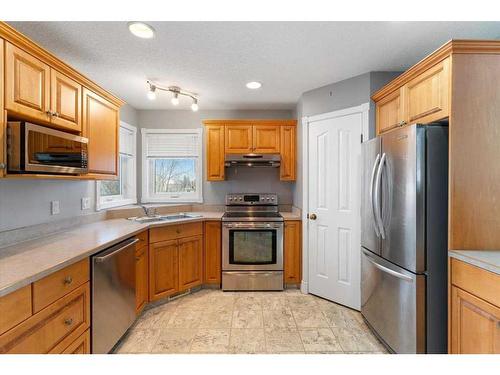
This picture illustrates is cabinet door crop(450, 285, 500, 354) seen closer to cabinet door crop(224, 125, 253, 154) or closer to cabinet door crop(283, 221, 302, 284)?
cabinet door crop(283, 221, 302, 284)

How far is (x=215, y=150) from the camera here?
133 inches

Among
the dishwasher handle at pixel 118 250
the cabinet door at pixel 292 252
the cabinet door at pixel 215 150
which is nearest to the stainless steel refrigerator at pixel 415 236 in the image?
the cabinet door at pixel 292 252

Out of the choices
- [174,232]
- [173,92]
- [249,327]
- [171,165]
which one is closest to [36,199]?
[174,232]

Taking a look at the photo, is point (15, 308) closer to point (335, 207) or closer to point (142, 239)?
point (142, 239)

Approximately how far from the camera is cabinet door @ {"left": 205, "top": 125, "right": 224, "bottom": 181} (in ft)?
11.1

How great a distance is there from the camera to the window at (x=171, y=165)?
12.0ft

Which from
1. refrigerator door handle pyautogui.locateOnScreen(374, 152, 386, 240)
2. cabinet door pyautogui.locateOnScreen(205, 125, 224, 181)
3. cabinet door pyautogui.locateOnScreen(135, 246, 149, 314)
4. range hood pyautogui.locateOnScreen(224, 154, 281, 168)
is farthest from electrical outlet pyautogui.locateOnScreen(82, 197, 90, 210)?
refrigerator door handle pyautogui.locateOnScreen(374, 152, 386, 240)

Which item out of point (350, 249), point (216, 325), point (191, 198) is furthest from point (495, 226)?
point (191, 198)

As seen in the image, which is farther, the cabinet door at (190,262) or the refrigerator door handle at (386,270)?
the cabinet door at (190,262)

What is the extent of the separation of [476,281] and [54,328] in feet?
7.40

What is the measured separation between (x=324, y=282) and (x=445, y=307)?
1.33 m

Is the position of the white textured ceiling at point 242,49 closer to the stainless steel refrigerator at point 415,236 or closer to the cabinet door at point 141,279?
the stainless steel refrigerator at point 415,236

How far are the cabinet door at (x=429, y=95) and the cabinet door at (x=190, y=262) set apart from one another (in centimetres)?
248

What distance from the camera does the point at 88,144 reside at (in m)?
1.99
